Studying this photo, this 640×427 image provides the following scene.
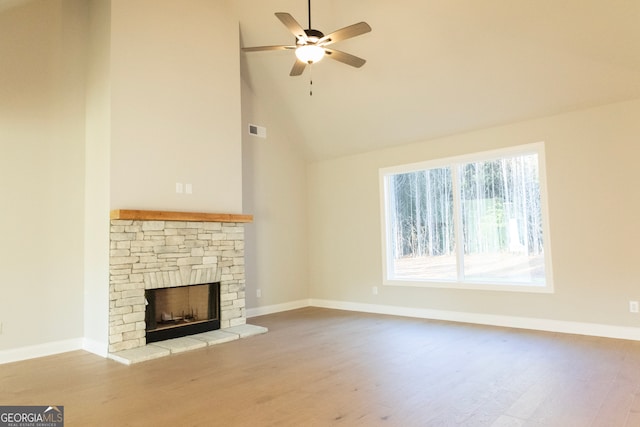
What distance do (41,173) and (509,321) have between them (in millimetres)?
5797

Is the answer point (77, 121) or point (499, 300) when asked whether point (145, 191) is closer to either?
point (77, 121)

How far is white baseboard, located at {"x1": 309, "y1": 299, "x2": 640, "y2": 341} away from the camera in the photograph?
14.6 feet

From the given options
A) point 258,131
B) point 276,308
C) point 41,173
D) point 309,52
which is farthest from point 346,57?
point 276,308

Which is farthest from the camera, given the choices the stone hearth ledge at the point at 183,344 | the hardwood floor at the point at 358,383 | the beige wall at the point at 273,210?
the beige wall at the point at 273,210

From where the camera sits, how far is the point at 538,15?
4.04 meters

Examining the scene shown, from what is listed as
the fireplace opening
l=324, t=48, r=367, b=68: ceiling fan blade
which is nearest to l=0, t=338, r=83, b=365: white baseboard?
the fireplace opening

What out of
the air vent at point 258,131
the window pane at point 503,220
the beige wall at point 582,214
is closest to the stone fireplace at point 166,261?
the air vent at point 258,131

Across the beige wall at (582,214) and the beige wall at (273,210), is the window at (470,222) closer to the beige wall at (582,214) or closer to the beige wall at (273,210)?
the beige wall at (582,214)

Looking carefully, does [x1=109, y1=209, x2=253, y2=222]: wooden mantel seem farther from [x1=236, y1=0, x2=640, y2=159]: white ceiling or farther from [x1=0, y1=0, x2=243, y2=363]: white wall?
[x1=236, y1=0, x2=640, y2=159]: white ceiling

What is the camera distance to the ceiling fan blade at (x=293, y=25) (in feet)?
11.0

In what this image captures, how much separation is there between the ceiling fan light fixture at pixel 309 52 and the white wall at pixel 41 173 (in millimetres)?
2790

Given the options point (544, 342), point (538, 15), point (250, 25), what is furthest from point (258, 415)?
point (250, 25)

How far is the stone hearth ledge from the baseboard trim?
3.00 feet

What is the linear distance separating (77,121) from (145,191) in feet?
3.89
